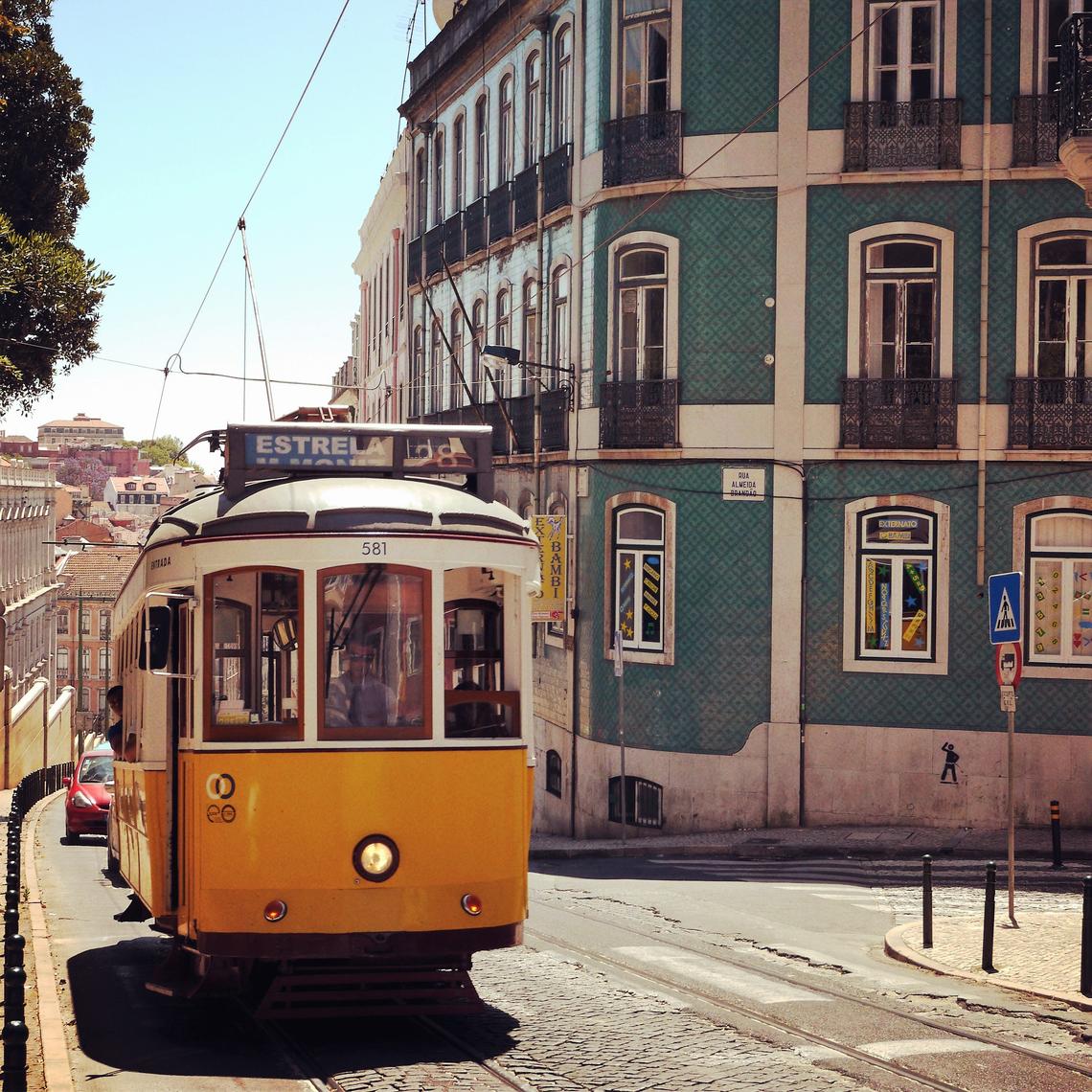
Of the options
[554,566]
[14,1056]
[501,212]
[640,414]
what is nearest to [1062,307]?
[640,414]

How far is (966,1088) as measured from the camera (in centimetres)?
935

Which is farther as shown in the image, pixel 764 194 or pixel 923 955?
pixel 764 194

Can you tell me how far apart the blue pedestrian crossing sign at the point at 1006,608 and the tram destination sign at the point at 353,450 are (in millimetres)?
6112

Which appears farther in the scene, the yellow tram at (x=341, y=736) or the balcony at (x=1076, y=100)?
the balcony at (x=1076, y=100)

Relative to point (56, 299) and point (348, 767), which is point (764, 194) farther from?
point (348, 767)

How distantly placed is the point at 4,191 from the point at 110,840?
1377 cm

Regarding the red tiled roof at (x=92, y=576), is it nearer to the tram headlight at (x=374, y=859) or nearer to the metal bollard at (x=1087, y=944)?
the metal bollard at (x=1087, y=944)

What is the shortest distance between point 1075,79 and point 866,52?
6.09 m

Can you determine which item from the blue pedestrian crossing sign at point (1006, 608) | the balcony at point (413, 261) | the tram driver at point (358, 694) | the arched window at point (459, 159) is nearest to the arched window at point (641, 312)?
the arched window at point (459, 159)

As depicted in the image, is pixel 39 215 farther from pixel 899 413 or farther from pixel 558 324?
pixel 899 413

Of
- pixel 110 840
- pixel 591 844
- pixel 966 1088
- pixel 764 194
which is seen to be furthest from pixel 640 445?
pixel 966 1088

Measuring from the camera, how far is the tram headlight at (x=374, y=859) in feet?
32.8

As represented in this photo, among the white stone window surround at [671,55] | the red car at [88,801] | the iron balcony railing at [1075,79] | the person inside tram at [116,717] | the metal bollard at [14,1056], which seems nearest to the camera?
the metal bollard at [14,1056]

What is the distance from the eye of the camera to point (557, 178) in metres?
29.9
